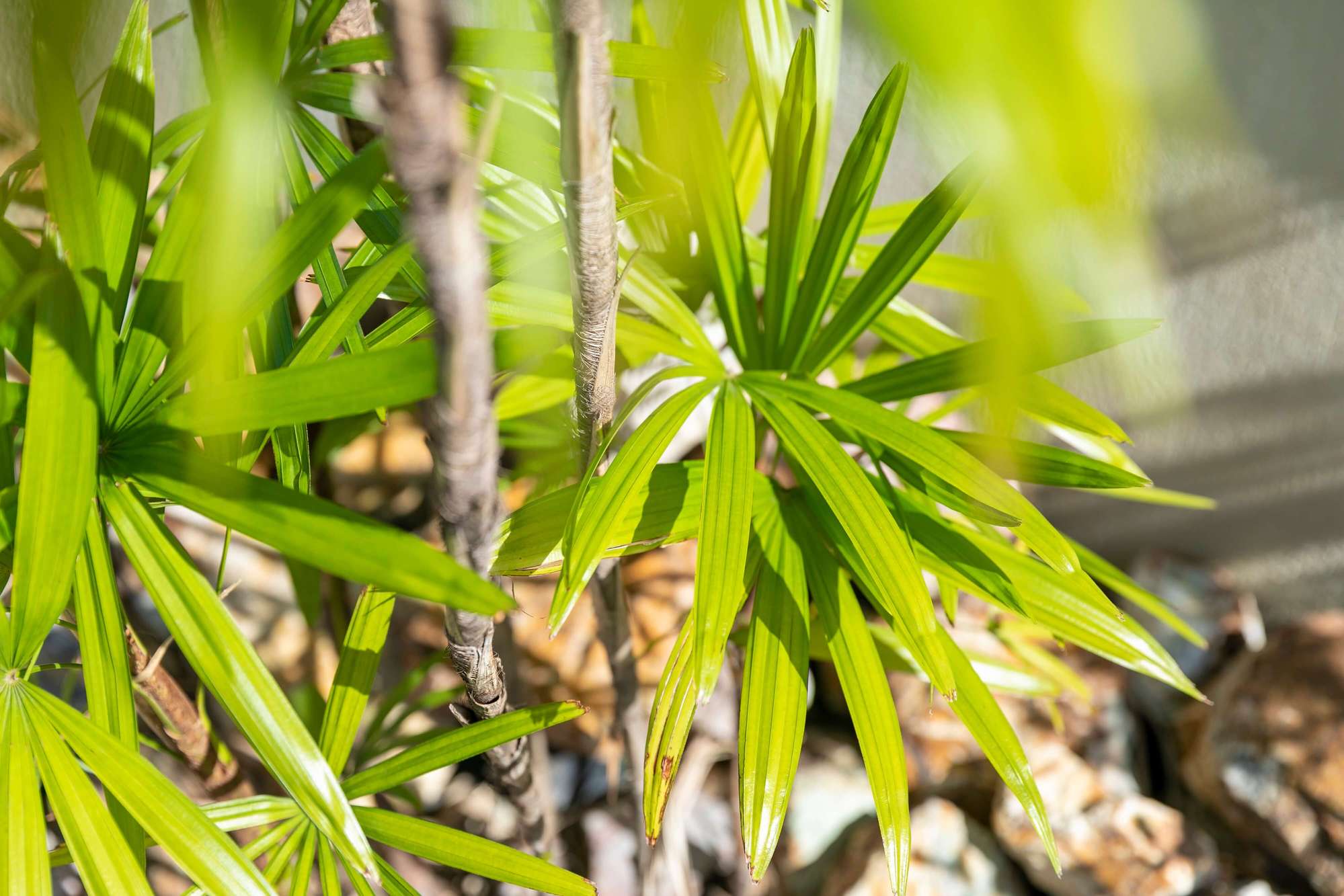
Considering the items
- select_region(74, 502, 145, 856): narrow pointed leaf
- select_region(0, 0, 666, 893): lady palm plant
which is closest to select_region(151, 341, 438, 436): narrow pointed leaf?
select_region(0, 0, 666, 893): lady palm plant

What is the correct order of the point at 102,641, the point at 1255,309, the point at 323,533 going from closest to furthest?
the point at 323,533 < the point at 102,641 < the point at 1255,309

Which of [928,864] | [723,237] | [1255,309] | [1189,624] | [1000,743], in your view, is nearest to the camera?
[1000,743]

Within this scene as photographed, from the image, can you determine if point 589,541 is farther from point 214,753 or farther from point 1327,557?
point 1327,557

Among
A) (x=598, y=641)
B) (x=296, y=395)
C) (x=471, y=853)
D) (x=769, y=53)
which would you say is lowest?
(x=598, y=641)

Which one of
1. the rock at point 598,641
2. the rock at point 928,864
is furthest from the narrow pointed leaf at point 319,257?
the rock at point 928,864

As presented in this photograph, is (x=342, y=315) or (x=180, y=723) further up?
(x=342, y=315)

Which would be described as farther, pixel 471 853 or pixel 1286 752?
pixel 1286 752

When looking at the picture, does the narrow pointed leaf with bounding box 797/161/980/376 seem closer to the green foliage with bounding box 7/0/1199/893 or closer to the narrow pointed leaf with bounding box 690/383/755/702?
the green foliage with bounding box 7/0/1199/893

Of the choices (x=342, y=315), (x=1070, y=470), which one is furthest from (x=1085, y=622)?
(x=342, y=315)

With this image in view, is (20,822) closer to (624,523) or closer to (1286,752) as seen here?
(624,523)
